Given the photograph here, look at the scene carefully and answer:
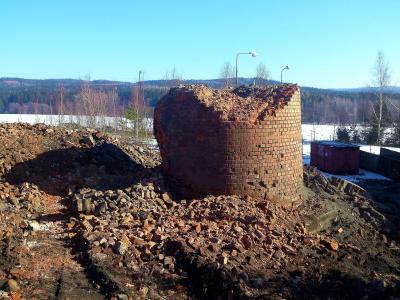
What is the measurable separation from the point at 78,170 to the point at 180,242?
6247 mm

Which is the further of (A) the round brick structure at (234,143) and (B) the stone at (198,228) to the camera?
(A) the round brick structure at (234,143)

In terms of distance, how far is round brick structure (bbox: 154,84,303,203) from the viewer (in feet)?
29.5

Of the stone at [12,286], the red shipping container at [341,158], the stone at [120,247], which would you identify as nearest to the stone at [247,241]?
the stone at [120,247]

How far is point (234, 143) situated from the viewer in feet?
29.5

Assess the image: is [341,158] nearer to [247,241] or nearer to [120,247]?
[247,241]

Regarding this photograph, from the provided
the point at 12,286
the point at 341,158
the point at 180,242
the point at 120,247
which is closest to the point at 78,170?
the point at 120,247

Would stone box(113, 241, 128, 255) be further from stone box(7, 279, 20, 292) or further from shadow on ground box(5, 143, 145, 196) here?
shadow on ground box(5, 143, 145, 196)

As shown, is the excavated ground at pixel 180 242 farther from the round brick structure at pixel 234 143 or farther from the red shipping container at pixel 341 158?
the red shipping container at pixel 341 158

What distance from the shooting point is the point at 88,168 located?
1253 centimetres

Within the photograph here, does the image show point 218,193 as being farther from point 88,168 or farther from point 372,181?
point 372,181

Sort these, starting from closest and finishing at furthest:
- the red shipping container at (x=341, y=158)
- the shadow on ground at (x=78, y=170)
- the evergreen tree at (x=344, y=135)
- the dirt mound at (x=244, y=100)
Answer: the dirt mound at (x=244, y=100), the shadow on ground at (x=78, y=170), the red shipping container at (x=341, y=158), the evergreen tree at (x=344, y=135)

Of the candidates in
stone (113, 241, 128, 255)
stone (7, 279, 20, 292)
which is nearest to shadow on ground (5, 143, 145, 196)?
stone (113, 241, 128, 255)

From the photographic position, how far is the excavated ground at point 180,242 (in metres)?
6.02

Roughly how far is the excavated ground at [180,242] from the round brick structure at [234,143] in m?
0.41
